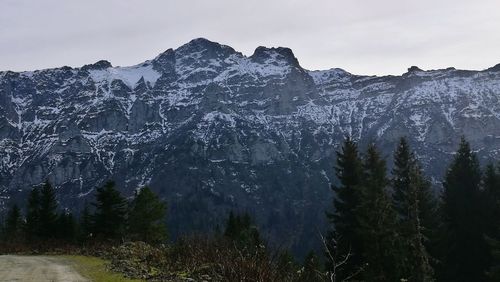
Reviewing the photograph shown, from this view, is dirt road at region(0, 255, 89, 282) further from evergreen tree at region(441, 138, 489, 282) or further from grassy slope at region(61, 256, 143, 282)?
evergreen tree at region(441, 138, 489, 282)

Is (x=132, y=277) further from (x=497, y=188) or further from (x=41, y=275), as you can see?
(x=497, y=188)

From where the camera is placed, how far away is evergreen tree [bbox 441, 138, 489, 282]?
41.2 meters

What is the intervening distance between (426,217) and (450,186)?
124 inches

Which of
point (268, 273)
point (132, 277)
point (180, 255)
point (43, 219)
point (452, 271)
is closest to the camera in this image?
point (268, 273)

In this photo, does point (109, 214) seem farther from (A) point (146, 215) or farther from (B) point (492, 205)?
(B) point (492, 205)

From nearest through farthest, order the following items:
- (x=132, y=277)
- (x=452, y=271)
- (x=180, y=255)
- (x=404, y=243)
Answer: (x=132, y=277), (x=180, y=255), (x=404, y=243), (x=452, y=271)

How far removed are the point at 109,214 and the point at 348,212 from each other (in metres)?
22.1

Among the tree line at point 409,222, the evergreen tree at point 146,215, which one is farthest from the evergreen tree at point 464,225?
the evergreen tree at point 146,215

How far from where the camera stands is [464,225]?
42156 mm

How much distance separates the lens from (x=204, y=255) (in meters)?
22.1

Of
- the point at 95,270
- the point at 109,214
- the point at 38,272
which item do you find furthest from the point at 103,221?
the point at 38,272

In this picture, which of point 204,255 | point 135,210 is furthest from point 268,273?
point 135,210

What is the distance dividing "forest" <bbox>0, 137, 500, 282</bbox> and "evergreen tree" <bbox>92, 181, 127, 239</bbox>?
0.09 metres

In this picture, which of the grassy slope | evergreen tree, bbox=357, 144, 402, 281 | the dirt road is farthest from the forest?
the dirt road
